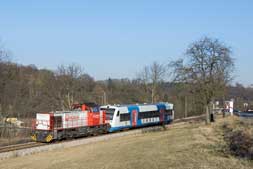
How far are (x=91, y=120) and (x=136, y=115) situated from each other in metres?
9.40

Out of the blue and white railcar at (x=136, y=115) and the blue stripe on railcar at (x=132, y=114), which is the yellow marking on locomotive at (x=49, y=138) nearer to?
the blue and white railcar at (x=136, y=115)

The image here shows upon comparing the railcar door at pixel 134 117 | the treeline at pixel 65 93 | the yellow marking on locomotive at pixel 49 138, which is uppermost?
the treeline at pixel 65 93

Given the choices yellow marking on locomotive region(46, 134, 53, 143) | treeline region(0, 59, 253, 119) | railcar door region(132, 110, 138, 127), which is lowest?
yellow marking on locomotive region(46, 134, 53, 143)

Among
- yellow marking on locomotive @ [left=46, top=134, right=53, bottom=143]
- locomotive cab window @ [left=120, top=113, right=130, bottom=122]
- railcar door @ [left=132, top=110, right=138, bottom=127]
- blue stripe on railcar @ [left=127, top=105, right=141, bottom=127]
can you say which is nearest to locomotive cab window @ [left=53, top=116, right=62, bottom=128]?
yellow marking on locomotive @ [left=46, top=134, right=53, bottom=143]

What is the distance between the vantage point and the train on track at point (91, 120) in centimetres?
3394

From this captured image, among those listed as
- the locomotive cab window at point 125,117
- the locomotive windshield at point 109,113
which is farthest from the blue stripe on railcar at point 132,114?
the locomotive windshield at point 109,113

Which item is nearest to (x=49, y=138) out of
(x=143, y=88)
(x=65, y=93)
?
(x=65, y=93)

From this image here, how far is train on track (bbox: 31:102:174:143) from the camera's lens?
111 ft

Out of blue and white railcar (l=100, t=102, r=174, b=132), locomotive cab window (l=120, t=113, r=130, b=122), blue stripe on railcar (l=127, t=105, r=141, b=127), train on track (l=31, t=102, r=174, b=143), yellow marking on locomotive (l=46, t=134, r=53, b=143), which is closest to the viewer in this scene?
yellow marking on locomotive (l=46, t=134, r=53, b=143)

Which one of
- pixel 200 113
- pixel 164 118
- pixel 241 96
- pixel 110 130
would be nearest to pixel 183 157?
pixel 110 130

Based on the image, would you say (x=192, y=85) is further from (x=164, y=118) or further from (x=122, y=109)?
(x=164, y=118)

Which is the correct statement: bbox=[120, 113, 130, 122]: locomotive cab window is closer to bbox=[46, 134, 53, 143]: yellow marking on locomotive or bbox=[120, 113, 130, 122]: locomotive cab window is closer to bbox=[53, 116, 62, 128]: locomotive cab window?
bbox=[53, 116, 62, 128]: locomotive cab window

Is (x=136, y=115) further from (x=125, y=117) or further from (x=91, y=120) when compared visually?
(x=91, y=120)

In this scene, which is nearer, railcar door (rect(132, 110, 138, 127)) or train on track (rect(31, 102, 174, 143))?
train on track (rect(31, 102, 174, 143))
